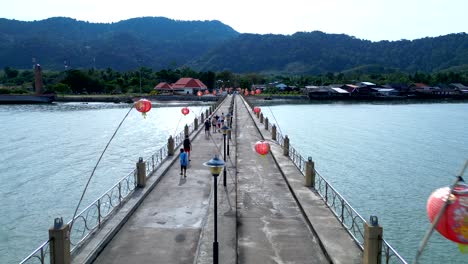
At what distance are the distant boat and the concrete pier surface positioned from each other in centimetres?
12219

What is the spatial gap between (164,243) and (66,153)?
117 ft

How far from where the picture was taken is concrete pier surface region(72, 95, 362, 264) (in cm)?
1229

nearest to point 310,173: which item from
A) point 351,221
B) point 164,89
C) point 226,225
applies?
point 351,221

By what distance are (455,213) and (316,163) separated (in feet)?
109

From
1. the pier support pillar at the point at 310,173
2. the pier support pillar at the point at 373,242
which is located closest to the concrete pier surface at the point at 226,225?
the pier support pillar at the point at 310,173

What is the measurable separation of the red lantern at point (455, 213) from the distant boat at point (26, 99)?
457ft

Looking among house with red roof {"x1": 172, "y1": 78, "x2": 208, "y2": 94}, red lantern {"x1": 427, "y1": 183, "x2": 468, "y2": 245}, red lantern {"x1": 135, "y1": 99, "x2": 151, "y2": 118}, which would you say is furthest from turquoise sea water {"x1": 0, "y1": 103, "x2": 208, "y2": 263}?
house with red roof {"x1": 172, "y1": 78, "x2": 208, "y2": 94}

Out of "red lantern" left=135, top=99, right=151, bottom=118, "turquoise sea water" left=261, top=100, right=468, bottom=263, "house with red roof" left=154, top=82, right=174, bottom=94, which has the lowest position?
"turquoise sea water" left=261, top=100, right=468, bottom=263

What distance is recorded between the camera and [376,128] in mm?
70688

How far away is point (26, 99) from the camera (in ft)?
422

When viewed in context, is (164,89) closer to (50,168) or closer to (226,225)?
(50,168)

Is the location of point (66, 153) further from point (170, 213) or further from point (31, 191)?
point (170, 213)

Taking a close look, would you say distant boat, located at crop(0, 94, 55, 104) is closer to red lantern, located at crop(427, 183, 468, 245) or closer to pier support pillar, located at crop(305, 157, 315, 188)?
pier support pillar, located at crop(305, 157, 315, 188)

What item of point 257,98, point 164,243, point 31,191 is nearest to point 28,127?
point 31,191
